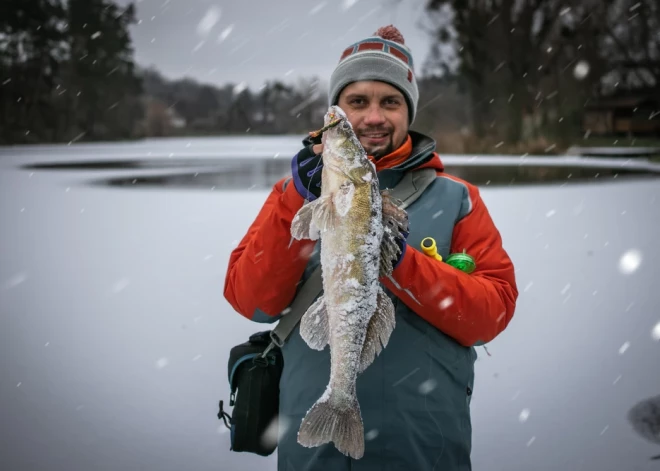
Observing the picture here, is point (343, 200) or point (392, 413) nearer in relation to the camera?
point (343, 200)

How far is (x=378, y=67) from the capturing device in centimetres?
231

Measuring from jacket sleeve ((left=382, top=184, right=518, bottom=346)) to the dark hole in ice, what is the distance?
11385 mm

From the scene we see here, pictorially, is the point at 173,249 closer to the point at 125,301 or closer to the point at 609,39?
the point at 125,301

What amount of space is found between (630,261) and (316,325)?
23.1ft

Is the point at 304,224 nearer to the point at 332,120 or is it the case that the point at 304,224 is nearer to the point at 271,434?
the point at 332,120

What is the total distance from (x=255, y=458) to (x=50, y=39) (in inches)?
980

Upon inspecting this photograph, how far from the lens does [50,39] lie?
74.8ft

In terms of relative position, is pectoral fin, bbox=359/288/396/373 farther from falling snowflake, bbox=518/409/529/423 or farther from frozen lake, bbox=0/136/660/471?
falling snowflake, bbox=518/409/529/423

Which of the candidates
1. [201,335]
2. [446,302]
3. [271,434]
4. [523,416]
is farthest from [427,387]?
[201,335]

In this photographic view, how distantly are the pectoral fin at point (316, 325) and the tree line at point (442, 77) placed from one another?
13.1m

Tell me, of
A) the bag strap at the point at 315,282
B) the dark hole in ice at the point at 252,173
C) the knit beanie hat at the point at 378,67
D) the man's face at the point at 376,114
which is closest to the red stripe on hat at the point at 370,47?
the knit beanie hat at the point at 378,67

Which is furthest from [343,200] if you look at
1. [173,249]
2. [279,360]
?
[173,249]

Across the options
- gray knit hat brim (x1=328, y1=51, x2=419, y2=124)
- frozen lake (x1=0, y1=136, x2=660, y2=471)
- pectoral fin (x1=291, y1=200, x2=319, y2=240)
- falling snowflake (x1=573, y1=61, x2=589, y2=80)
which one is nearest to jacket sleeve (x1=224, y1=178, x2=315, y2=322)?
pectoral fin (x1=291, y1=200, x2=319, y2=240)

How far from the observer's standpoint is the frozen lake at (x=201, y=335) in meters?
3.62
